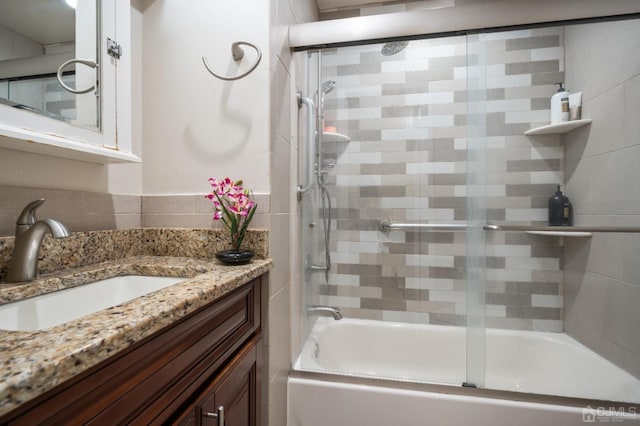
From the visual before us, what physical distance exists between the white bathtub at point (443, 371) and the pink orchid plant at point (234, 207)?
30.7 inches

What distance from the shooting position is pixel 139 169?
1129 mm

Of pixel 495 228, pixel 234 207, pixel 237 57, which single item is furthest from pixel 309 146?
pixel 495 228

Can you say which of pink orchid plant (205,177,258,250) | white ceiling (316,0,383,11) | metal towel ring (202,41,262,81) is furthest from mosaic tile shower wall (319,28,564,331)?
pink orchid plant (205,177,258,250)

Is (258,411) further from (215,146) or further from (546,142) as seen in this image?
(546,142)

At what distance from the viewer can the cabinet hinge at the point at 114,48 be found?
2.86 ft

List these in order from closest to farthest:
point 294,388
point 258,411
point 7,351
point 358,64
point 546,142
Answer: point 7,351 < point 258,411 < point 294,388 < point 546,142 < point 358,64

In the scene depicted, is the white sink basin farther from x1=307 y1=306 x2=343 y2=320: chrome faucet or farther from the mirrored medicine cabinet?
x1=307 y1=306 x2=343 y2=320: chrome faucet

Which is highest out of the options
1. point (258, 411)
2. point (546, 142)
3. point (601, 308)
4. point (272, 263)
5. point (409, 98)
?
→ point (409, 98)

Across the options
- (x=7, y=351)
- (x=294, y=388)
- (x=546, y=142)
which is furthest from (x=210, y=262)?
(x=546, y=142)

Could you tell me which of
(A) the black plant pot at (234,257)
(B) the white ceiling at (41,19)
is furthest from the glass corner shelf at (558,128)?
(B) the white ceiling at (41,19)

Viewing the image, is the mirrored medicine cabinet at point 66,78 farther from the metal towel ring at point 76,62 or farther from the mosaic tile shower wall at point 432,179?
the mosaic tile shower wall at point 432,179

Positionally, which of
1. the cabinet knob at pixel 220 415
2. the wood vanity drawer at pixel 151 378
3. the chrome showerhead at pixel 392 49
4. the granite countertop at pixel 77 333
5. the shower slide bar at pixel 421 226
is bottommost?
the cabinet knob at pixel 220 415

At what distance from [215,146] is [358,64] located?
1084 millimetres

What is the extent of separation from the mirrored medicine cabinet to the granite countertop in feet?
1.14
